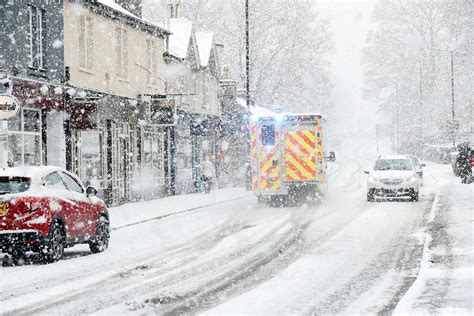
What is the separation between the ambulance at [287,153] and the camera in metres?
28.1

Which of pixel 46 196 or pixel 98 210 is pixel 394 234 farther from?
pixel 46 196

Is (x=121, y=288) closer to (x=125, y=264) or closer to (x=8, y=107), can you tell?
(x=125, y=264)

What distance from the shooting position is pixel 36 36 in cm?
2509

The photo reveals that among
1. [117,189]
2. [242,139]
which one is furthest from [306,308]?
[242,139]

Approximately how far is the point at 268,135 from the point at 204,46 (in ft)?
61.7

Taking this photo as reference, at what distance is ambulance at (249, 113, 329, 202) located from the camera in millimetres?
28094

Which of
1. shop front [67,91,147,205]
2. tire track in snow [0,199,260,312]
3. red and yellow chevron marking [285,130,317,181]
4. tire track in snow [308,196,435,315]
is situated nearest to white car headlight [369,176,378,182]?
red and yellow chevron marking [285,130,317,181]

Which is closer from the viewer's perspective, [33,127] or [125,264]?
[125,264]

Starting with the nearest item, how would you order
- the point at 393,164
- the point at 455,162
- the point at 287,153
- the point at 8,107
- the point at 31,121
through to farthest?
the point at 8,107 < the point at 31,121 < the point at 287,153 < the point at 393,164 < the point at 455,162

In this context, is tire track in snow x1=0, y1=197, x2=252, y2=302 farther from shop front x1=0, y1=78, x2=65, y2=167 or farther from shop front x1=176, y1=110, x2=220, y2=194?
shop front x1=176, y1=110, x2=220, y2=194

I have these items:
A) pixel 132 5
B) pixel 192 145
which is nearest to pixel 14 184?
pixel 132 5

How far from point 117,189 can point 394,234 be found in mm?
14917

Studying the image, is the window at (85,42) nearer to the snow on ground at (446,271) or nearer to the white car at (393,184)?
the white car at (393,184)

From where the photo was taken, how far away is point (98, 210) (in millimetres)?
16656
